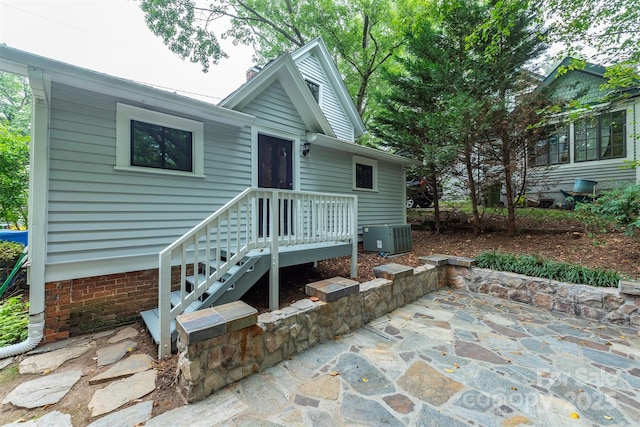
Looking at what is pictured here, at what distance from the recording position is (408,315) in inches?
149

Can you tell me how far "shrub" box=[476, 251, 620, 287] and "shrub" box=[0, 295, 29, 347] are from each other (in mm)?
6856

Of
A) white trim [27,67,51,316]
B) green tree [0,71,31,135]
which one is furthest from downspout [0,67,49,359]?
green tree [0,71,31,135]

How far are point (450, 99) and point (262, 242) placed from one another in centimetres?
620

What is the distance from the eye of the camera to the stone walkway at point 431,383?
1919mm

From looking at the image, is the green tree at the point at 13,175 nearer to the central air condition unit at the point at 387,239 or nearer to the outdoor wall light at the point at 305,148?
the outdoor wall light at the point at 305,148

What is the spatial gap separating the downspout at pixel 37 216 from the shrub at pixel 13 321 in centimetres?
30

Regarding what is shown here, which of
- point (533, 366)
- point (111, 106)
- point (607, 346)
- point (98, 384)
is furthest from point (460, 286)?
point (111, 106)

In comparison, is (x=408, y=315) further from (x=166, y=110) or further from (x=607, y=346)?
(x=166, y=110)

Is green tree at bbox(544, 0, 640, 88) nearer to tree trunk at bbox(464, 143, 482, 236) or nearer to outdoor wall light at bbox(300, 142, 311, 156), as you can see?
tree trunk at bbox(464, 143, 482, 236)

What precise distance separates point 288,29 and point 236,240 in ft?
45.6

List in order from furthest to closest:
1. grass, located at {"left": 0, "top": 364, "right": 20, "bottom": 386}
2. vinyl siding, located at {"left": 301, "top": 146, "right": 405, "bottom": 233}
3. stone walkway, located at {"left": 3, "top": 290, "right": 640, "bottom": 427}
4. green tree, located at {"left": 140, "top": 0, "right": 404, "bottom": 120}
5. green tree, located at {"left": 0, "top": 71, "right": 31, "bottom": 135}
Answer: green tree, located at {"left": 0, "top": 71, "right": 31, "bottom": 135} < green tree, located at {"left": 140, "top": 0, "right": 404, "bottom": 120} < vinyl siding, located at {"left": 301, "top": 146, "right": 405, "bottom": 233} < grass, located at {"left": 0, "top": 364, "right": 20, "bottom": 386} < stone walkway, located at {"left": 3, "top": 290, "right": 640, "bottom": 427}

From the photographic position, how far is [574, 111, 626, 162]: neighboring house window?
30.1 ft

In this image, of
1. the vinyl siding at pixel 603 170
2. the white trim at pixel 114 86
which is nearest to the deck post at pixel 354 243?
the white trim at pixel 114 86

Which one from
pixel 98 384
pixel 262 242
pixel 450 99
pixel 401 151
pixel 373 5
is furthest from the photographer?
pixel 373 5
